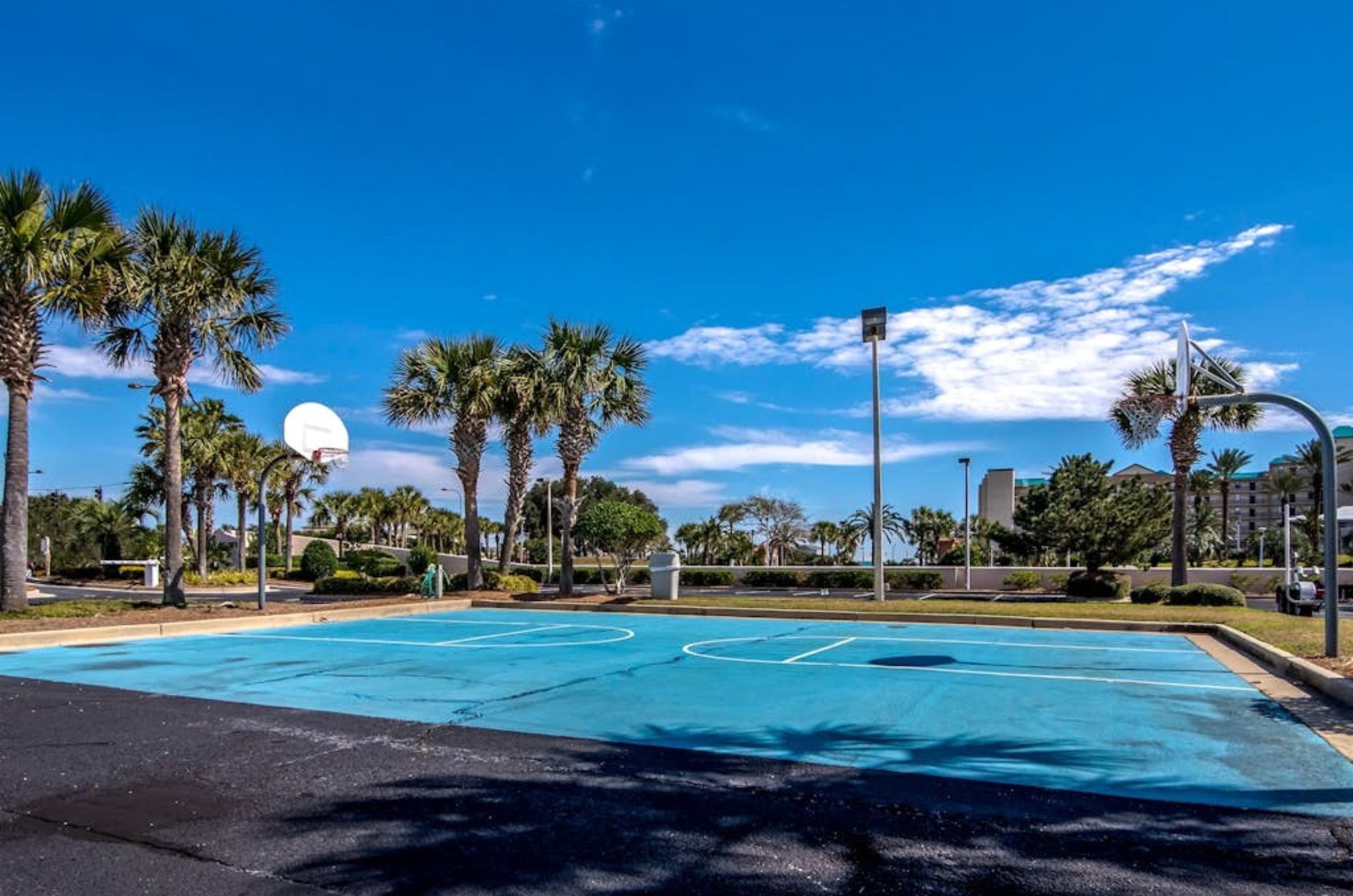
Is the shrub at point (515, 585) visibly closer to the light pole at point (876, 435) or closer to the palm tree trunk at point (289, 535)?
the light pole at point (876, 435)

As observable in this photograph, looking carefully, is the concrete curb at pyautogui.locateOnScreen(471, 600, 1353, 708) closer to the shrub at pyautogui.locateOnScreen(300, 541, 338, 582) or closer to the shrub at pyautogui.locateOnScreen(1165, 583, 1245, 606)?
the shrub at pyautogui.locateOnScreen(1165, 583, 1245, 606)

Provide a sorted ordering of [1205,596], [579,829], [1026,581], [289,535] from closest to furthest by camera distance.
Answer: [579,829], [1205,596], [1026,581], [289,535]

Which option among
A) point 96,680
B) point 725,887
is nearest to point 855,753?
point 725,887

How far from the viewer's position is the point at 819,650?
1370cm

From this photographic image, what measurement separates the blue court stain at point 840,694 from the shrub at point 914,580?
2328 cm

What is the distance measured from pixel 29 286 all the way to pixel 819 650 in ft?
58.2

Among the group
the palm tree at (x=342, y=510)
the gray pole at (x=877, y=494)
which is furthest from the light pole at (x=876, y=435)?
the palm tree at (x=342, y=510)

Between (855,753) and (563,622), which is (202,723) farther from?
(563,622)

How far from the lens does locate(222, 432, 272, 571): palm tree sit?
142 feet

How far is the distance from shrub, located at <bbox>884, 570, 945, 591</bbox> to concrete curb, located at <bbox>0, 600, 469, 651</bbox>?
23007 millimetres

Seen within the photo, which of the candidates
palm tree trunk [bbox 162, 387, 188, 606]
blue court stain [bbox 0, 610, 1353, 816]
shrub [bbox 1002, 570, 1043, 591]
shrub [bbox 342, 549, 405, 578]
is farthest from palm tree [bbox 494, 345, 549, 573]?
shrub [bbox 1002, 570, 1043, 591]

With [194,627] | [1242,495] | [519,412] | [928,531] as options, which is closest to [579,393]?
Answer: [519,412]

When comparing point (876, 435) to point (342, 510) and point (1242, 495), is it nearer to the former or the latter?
point (342, 510)

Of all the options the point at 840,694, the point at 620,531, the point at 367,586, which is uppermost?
the point at 620,531
